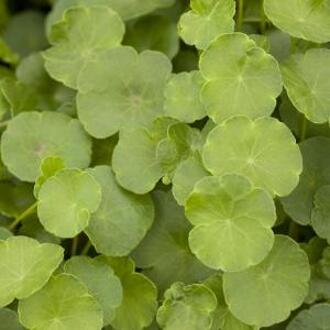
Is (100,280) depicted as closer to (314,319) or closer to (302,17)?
(314,319)

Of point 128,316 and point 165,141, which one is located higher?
point 165,141

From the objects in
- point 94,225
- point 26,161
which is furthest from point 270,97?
point 26,161

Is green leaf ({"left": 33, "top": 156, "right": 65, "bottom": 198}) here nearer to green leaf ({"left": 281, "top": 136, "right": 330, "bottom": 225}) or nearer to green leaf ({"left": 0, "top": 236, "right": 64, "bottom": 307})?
green leaf ({"left": 0, "top": 236, "right": 64, "bottom": 307})

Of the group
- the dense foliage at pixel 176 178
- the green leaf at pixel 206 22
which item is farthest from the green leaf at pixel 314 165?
the green leaf at pixel 206 22

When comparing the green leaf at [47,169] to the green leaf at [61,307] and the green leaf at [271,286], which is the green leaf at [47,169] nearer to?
the green leaf at [61,307]

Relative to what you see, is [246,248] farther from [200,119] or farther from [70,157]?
[70,157]

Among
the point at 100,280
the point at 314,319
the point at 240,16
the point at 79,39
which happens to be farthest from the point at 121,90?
the point at 314,319

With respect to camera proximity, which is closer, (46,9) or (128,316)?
(128,316)

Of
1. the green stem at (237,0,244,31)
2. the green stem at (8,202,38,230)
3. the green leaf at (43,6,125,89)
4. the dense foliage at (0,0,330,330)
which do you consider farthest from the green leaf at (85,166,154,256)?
the green stem at (237,0,244,31)
